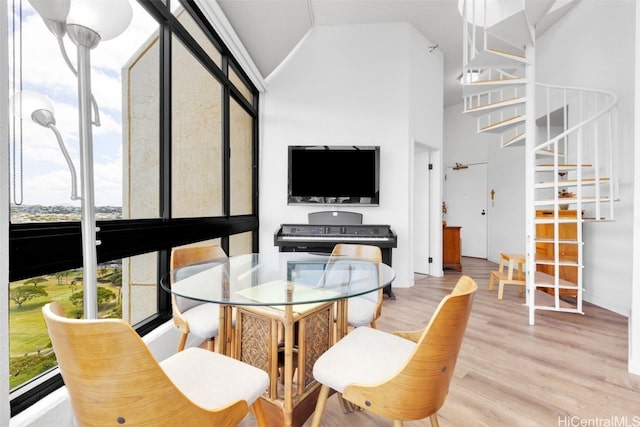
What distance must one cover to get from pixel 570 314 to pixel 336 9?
430cm

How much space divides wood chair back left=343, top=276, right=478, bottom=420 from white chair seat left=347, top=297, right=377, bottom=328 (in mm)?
728

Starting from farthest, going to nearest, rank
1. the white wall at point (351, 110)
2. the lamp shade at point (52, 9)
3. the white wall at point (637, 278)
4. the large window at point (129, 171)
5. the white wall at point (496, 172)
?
the white wall at point (496, 172), the white wall at point (351, 110), the white wall at point (637, 278), the large window at point (129, 171), the lamp shade at point (52, 9)

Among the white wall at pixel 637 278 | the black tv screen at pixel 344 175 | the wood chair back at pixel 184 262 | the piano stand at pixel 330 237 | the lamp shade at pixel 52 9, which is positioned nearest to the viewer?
the lamp shade at pixel 52 9

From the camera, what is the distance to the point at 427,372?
0.86m

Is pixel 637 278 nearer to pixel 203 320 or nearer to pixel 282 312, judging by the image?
pixel 282 312

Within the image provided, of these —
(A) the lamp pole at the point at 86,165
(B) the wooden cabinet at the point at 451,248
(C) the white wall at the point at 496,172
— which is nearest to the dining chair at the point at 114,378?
(A) the lamp pole at the point at 86,165

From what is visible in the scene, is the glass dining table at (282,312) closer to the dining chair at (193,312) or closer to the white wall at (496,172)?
the dining chair at (193,312)

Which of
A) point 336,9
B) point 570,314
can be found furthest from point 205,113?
point 570,314

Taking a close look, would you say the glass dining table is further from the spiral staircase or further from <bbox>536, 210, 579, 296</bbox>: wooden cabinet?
<bbox>536, 210, 579, 296</bbox>: wooden cabinet

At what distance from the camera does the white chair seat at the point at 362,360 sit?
1014 millimetres

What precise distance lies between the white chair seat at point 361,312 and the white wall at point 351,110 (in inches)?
78.1

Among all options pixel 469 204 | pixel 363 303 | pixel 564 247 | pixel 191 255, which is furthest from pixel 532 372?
pixel 469 204

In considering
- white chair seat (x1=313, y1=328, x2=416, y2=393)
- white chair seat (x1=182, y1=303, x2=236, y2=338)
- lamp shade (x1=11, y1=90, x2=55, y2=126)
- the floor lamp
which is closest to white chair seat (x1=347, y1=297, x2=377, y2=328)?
white chair seat (x1=313, y1=328, x2=416, y2=393)

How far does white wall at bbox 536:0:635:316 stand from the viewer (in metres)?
2.90
